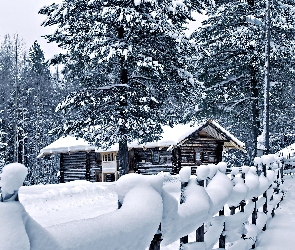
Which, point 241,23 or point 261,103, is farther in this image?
point 261,103

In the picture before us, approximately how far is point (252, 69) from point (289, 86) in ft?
9.10

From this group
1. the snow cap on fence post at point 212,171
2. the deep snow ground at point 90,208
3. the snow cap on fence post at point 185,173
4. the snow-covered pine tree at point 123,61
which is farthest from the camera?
the snow-covered pine tree at point 123,61

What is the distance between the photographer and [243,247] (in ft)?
14.6

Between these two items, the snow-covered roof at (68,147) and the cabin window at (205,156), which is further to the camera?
the cabin window at (205,156)

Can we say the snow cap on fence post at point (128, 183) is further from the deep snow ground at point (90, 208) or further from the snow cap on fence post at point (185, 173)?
the deep snow ground at point (90, 208)

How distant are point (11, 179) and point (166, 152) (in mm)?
21307

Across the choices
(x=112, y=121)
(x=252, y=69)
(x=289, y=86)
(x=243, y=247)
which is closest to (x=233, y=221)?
(x=243, y=247)

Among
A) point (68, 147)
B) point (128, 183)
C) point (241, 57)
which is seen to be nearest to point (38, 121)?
point (68, 147)

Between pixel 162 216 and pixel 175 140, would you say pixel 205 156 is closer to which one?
pixel 175 140

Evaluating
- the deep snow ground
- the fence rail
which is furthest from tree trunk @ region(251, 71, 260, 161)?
the fence rail

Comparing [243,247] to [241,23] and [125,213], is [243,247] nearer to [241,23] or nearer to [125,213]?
[125,213]

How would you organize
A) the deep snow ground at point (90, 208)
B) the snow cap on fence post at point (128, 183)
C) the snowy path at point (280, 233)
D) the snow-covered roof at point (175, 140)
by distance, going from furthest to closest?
1. the snow-covered roof at point (175, 140)
2. the deep snow ground at point (90, 208)
3. the snowy path at point (280, 233)
4. the snow cap on fence post at point (128, 183)

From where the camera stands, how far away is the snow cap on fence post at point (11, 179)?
4.02 ft

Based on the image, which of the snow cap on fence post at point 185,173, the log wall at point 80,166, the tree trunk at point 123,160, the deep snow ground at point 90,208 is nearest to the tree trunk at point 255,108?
the deep snow ground at point 90,208
